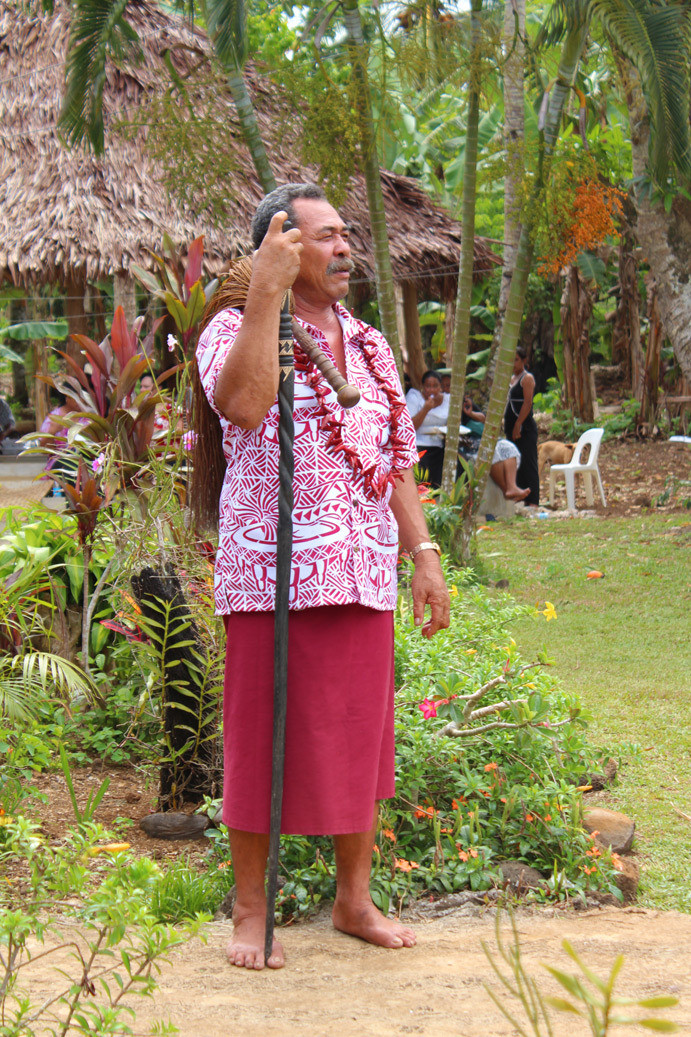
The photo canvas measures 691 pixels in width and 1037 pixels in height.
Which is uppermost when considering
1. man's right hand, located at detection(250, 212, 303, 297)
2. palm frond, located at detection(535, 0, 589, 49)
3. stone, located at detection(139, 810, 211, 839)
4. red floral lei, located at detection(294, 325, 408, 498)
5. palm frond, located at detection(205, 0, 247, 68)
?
palm frond, located at detection(535, 0, 589, 49)

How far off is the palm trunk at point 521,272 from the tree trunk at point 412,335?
5206 mm

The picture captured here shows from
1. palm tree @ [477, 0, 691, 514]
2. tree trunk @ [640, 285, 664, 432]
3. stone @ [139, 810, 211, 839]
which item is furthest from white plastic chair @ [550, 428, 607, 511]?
stone @ [139, 810, 211, 839]

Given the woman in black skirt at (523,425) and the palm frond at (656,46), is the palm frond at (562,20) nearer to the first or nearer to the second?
the palm frond at (656,46)

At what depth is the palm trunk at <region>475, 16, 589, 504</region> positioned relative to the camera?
6539 millimetres

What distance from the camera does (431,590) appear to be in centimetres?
280

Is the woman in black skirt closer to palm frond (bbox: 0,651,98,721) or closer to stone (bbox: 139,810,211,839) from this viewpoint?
palm frond (bbox: 0,651,98,721)

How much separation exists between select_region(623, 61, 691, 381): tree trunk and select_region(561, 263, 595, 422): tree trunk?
19.4 ft

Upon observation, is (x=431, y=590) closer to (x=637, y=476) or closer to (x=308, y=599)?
(x=308, y=599)

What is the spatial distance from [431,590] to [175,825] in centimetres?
140

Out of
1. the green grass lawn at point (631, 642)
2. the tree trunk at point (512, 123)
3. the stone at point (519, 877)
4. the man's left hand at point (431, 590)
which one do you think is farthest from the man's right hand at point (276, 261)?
the tree trunk at point (512, 123)

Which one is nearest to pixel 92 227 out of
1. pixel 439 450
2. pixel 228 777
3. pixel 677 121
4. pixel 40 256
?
pixel 40 256

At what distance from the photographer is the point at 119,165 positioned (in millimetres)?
10484

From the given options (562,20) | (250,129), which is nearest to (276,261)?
(250,129)

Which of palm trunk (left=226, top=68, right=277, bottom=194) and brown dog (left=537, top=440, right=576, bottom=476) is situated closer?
palm trunk (left=226, top=68, right=277, bottom=194)
